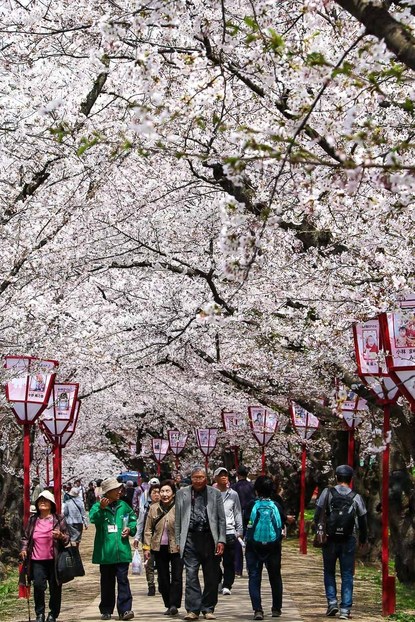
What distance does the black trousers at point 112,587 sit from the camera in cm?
1143

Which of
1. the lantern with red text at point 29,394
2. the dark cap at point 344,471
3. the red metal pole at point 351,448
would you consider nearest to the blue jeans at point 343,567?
the dark cap at point 344,471

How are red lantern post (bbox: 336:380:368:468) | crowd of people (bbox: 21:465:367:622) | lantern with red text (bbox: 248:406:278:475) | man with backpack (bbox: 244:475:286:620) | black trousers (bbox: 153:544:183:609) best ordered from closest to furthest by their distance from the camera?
crowd of people (bbox: 21:465:367:622)
man with backpack (bbox: 244:475:286:620)
black trousers (bbox: 153:544:183:609)
red lantern post (bbox: 336:380:368:468)
lantern with red text (bbox: 248:406:278:475)

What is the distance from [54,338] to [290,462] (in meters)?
20.4

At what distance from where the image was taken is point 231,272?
5375 mm

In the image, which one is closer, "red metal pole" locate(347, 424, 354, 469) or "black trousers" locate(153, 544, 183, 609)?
"black trousers" locate(153, 544, 183, 609)

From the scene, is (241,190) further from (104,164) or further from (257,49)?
(257,49)

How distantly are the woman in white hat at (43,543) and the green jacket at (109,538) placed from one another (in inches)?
16.4

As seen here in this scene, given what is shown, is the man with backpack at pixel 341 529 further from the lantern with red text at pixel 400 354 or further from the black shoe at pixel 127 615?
the lantern with red text at pixel 400 354

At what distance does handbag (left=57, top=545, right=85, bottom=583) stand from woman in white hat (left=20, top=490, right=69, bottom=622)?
0.05 metres

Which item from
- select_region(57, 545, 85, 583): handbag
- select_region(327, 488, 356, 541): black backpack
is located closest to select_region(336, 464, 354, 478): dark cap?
select_region(327, 488, 356, 541): black backpack

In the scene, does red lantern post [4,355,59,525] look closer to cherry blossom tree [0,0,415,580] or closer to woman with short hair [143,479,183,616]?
cherry blossom tree [0,0,415,580]

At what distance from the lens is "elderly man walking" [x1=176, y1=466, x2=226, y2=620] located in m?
11.3

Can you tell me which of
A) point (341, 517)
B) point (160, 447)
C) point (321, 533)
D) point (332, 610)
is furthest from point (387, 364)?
point (160, 447)

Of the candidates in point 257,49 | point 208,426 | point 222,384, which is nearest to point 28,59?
point 257,49
